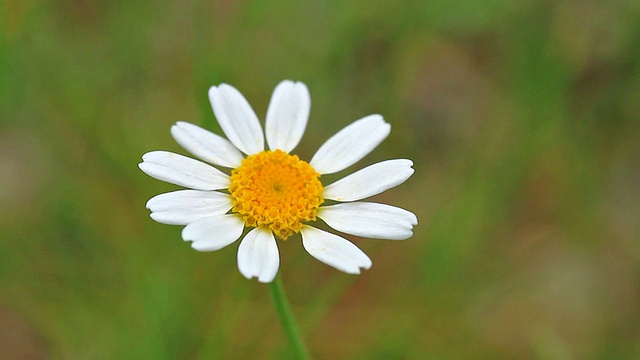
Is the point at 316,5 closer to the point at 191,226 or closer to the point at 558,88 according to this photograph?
the point at 558,88

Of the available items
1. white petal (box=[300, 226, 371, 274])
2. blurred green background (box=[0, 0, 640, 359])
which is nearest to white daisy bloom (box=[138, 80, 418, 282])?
white petal (box=[300, 226, 371, 274])

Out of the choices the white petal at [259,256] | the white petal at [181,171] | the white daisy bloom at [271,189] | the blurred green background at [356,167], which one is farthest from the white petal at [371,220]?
the blurred green background at [356,167]

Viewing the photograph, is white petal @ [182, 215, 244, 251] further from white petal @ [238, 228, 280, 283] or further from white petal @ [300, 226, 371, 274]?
white petal @ [300, 226, 371, 274]

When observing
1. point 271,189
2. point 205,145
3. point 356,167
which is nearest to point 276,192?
point 271,189

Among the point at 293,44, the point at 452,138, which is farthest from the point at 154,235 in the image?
the point at 452,138

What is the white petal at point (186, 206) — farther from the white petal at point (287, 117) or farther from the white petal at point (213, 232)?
the white petal at point (287, 117)

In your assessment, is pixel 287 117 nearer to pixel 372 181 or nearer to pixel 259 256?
pixel 372 181
